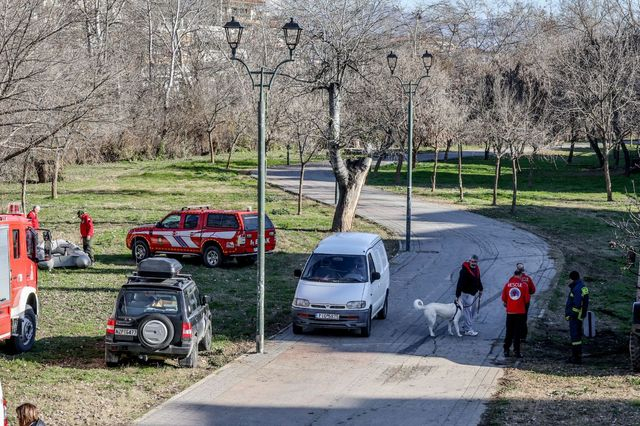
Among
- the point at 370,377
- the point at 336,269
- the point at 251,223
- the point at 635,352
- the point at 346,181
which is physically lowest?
the point at 370,377

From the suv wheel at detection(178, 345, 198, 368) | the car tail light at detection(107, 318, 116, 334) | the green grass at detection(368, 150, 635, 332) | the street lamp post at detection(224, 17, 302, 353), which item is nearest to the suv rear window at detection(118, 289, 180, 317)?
the car tail light at detection(107, 318, 116, 334)

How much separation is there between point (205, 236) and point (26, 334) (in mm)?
10969

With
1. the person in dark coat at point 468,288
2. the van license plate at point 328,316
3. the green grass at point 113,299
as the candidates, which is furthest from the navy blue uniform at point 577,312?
the green grass at point 113,299

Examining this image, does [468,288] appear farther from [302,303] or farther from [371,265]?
[302,303]

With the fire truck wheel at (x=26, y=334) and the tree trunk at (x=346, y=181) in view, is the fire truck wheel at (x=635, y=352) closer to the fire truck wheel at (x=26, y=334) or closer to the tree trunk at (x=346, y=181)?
the fire truck wheel at (x=26, y=334)

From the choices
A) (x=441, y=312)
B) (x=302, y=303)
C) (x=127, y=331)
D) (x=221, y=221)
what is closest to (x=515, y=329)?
(x=441, y=312)

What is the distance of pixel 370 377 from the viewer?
1537 cm

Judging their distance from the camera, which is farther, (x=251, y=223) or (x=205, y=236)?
(x=251, y=223)

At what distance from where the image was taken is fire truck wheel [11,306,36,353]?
52.3 feet

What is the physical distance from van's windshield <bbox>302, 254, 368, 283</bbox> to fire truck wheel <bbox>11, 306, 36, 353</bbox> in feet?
18.8

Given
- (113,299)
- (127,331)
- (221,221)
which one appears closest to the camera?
(127,331)

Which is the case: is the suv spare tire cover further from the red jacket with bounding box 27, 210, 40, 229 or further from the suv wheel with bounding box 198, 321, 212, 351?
the red jacket with bounding box 27, 210, 40, 229

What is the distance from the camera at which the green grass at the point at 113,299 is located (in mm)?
13562

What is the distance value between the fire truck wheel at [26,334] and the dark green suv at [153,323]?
1859 mm
